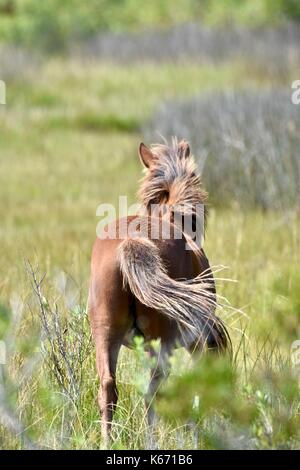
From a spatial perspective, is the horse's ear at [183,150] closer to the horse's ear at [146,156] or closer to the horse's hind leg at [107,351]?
the horse's ear at [146,156]

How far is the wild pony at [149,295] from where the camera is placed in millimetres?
3555

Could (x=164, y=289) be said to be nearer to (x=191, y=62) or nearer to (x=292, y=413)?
(x=292, y=413)

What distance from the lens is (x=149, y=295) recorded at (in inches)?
138

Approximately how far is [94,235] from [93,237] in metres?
0.16

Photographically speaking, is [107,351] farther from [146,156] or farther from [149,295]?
[146,156]

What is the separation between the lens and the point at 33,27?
2811 centimetres

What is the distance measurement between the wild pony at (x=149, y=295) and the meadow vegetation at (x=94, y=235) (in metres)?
0.11

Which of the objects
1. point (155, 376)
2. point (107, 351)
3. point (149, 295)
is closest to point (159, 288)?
point (149, 295)

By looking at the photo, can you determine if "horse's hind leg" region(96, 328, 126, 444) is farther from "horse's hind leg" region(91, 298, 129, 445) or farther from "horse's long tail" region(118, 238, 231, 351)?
"horse's long tail" region(118, 238, 231, 351)

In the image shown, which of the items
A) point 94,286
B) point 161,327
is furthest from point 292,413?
point 94,286

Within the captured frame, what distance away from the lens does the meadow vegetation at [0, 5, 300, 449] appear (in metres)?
3.58

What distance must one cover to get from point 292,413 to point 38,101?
51.5 feet

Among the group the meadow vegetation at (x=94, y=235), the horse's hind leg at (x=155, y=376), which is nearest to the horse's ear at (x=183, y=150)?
the meadow vegetation at (x=94, y=235)

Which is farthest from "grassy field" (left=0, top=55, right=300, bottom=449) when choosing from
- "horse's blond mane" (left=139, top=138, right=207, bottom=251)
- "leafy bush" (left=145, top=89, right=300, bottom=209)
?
"horse's blond mane" (left=139, top=138, right=207, bottom=251)
